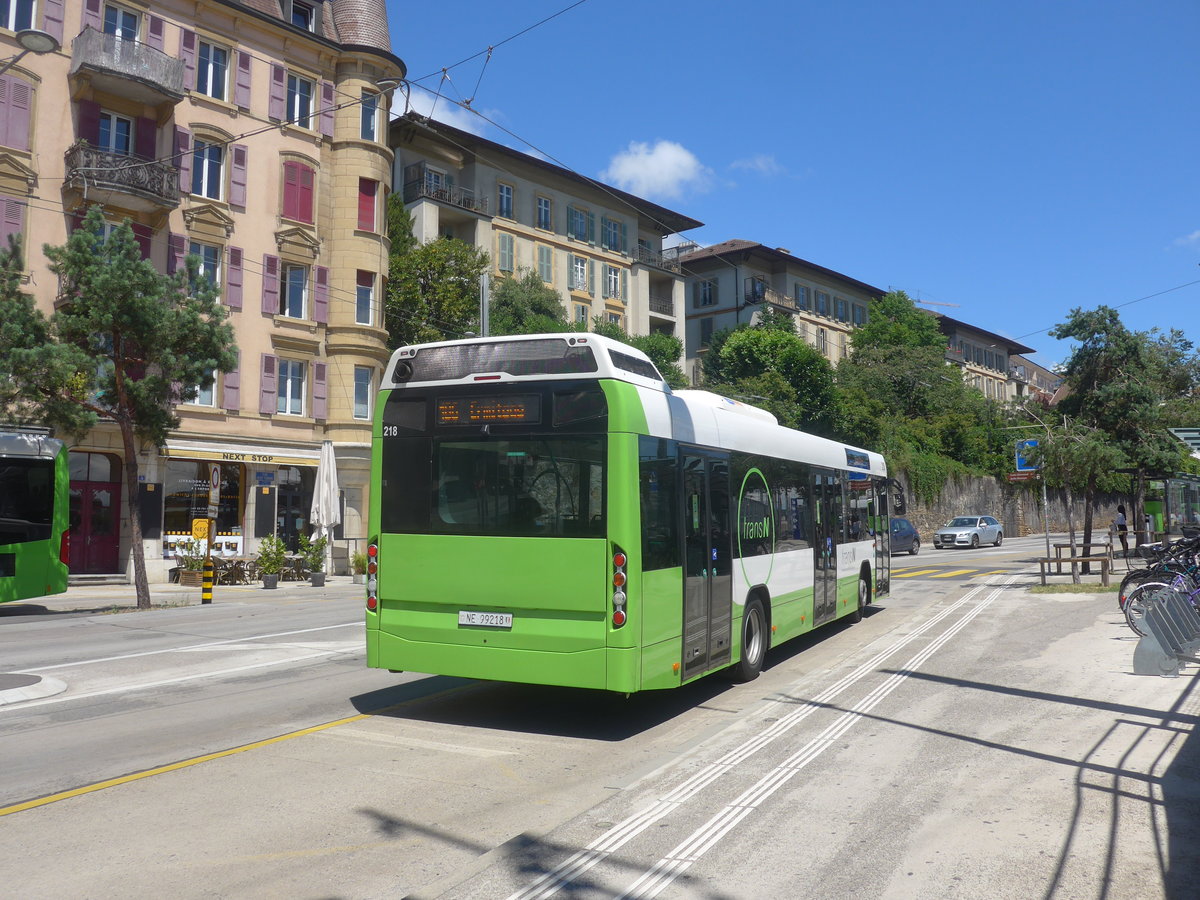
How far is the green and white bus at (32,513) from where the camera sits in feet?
59.8

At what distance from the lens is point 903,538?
41.8 meters

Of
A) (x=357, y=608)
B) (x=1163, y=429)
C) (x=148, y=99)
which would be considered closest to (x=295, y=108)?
(x=148, y=99)

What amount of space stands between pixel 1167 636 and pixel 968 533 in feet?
120

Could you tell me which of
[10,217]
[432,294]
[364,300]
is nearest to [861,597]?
[364,300]

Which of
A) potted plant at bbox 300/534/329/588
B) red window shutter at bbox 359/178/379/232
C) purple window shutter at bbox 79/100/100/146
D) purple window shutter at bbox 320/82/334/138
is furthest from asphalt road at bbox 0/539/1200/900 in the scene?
purple window shutter at bbox 320/82/334/138

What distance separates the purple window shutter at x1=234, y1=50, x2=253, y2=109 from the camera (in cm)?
3088

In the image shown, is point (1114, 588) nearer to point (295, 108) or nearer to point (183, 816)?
point (183, 816)

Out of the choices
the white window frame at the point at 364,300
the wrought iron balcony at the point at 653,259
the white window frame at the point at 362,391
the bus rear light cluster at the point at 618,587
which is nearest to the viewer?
the bus rear light cluster at the point at 618,587

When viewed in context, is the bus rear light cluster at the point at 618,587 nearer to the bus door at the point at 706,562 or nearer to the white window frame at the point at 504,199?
the bus door at the point at 706,562

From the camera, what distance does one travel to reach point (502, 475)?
810 cm

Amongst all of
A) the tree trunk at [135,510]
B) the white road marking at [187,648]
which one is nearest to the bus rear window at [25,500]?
the tree trunk at [135,510]

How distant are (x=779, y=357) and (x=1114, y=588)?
3049 centimetres

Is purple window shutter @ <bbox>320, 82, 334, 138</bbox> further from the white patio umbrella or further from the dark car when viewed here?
the dark car

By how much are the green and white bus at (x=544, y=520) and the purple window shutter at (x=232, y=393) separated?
23.0 metres
